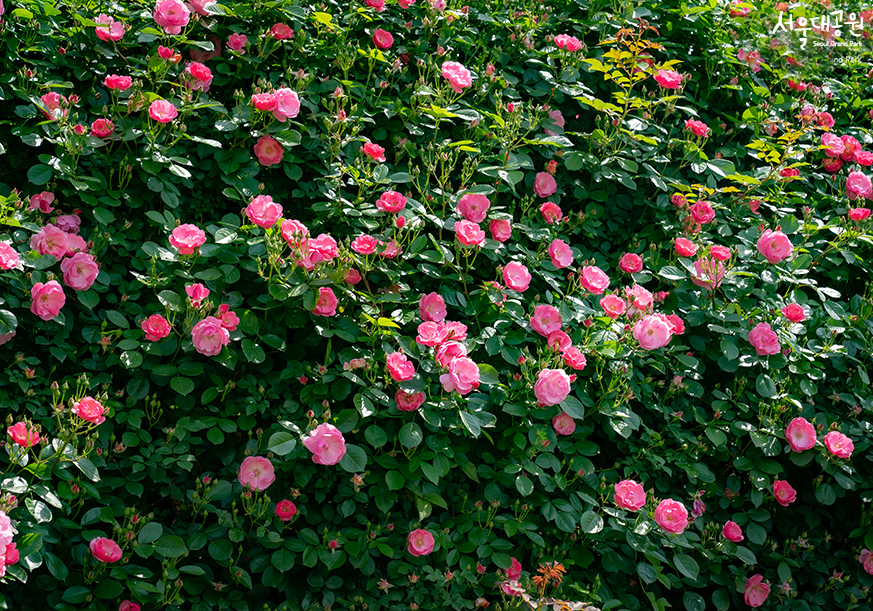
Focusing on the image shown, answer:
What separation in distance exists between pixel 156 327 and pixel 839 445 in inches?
84.3

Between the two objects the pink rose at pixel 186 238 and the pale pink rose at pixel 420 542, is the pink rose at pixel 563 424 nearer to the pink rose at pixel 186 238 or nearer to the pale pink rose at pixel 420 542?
the pale pink rose at pixel 420 542

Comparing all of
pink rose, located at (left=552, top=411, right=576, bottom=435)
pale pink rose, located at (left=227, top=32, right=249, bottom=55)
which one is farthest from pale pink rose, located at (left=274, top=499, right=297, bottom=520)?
pale pink rose, located at (left=227, top=32, right=249, bottom=55)

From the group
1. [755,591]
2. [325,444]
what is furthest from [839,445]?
[325,444]

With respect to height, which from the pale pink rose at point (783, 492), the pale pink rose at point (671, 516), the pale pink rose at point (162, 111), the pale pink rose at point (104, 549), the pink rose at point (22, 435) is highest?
the pale pink rose at point (162, 111)

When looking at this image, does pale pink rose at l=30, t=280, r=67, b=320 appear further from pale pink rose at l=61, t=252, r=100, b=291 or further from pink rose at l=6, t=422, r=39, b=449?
pink rose at l=6, t=422, r=39, b=449

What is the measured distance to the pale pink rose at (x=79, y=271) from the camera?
2277 millimetres

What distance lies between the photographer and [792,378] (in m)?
2.76

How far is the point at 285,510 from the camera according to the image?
2.17 meters

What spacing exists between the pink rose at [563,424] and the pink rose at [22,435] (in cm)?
143

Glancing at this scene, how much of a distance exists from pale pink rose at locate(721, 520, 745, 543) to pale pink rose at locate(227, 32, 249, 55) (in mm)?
2329

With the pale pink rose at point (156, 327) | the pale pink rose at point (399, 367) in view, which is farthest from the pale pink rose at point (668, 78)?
the pale pink rose at point (156, 327)

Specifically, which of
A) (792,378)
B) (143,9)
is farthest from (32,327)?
(792,378)

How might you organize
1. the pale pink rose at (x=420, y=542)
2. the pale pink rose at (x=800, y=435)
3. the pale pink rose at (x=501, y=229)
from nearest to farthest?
the pale pink rose at (x=420, y=542) → the pale pink rose at (x=800, y=435) → the pale pink rose at (x=501, y=229)

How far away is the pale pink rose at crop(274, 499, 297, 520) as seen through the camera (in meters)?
2.17
